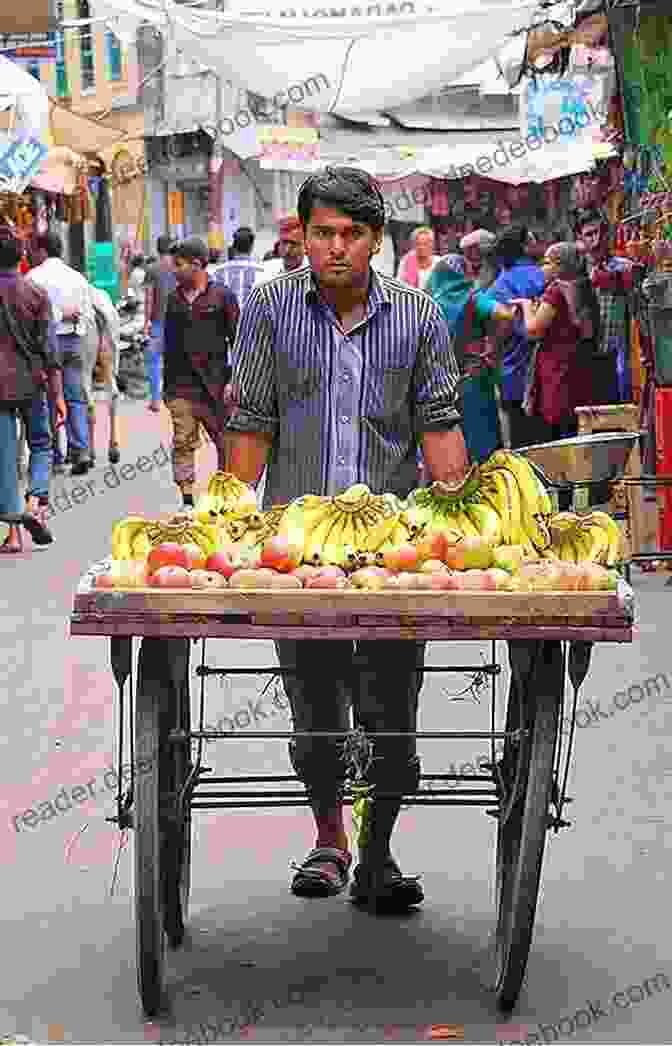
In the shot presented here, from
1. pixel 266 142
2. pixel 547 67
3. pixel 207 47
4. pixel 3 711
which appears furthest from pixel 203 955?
pixel 266 142

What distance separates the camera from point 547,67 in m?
15.2

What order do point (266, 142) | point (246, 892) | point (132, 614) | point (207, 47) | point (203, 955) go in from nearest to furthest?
point (132, 614) < point (203, 955) < point (246, 892) < point (207, 47) < point (266, 142)

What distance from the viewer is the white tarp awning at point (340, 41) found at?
621 inches

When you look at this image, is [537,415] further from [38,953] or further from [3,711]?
[38,953]

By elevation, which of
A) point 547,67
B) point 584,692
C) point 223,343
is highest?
point 547,67

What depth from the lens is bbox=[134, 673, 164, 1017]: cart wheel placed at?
4.90m

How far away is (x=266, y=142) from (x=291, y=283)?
890 inches

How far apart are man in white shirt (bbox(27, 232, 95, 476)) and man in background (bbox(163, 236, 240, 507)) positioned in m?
3.69

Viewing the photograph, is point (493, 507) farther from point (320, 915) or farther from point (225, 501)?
point (320, 915)

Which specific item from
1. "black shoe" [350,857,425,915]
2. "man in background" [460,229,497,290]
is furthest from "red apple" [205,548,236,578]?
"man in background" [460,229,497,290]

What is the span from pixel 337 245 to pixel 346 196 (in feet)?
0.42

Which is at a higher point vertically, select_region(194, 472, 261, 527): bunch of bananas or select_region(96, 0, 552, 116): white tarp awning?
select_region(96, 0, 552, 116): white tarp awning

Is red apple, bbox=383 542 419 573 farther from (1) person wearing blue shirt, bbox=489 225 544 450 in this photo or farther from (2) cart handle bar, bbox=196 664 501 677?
(1) person wearing blue shirt, bbox=489 225 544 450

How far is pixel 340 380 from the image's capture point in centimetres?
577
